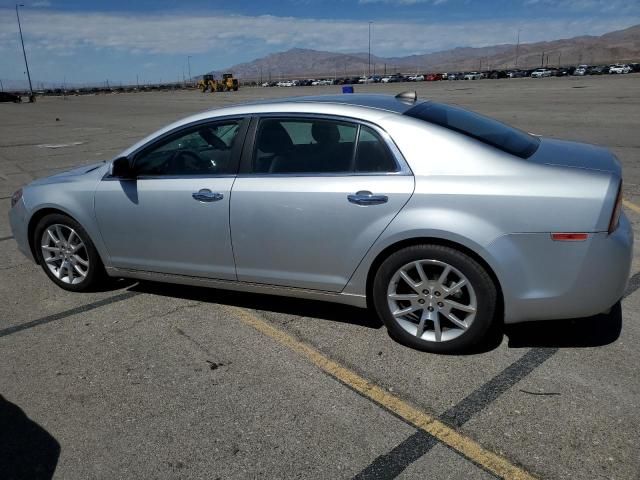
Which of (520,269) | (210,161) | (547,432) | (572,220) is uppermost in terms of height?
(210,161)

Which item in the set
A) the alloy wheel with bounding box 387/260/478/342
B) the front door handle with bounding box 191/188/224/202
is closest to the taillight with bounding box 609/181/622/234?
the alloy wheel with bounding box 387/260/478/342

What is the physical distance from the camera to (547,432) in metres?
2.76

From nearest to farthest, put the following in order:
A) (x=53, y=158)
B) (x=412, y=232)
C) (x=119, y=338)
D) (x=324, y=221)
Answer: (x=412, y=232), (x=324, y=221), (x=119, y=338), (x=53, y=158)

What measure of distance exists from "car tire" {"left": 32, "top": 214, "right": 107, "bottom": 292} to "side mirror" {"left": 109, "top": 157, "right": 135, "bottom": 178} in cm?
67

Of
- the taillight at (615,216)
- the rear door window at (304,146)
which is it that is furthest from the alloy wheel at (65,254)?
the taillight at (615,216)

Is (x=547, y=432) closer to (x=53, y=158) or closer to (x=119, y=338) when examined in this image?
(x=119, y=338)

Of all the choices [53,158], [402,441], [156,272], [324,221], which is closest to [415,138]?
[324,221]

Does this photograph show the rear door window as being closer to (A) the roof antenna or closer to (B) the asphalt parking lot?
(A) the roof antenna

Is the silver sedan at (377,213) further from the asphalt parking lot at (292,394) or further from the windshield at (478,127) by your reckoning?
the asphalt parking lot at (292,394)

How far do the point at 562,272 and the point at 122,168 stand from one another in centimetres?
316

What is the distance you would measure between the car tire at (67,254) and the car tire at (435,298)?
2.50 meters

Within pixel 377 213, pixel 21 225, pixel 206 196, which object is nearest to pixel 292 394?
pixel 377 213

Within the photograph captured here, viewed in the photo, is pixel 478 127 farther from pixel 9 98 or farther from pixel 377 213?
pixel 9 98

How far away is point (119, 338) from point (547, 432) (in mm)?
2825
